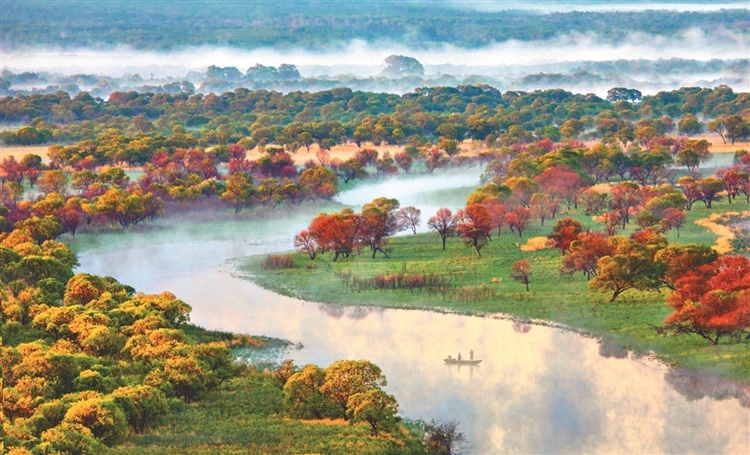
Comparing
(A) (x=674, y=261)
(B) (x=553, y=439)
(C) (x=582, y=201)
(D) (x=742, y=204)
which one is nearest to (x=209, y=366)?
(B) (x=553, y=439)

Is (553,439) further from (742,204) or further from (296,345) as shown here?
(742,204)

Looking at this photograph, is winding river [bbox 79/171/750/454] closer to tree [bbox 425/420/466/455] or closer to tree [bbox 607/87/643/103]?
tree [bbox 425/420/466/455]

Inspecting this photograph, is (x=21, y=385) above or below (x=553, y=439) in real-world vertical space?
above

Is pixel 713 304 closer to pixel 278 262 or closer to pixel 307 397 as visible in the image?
pixel 307 397

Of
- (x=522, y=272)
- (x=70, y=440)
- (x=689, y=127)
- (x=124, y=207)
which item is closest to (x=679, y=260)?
(x=522, y=272)

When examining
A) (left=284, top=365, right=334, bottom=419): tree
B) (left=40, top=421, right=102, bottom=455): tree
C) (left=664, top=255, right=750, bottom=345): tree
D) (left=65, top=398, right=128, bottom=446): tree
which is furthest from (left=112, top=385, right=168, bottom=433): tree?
(left=664, top=255, right=750, bottom=345): tree

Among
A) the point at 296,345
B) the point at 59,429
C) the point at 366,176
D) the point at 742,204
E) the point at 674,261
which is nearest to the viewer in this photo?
the point at 59,429
